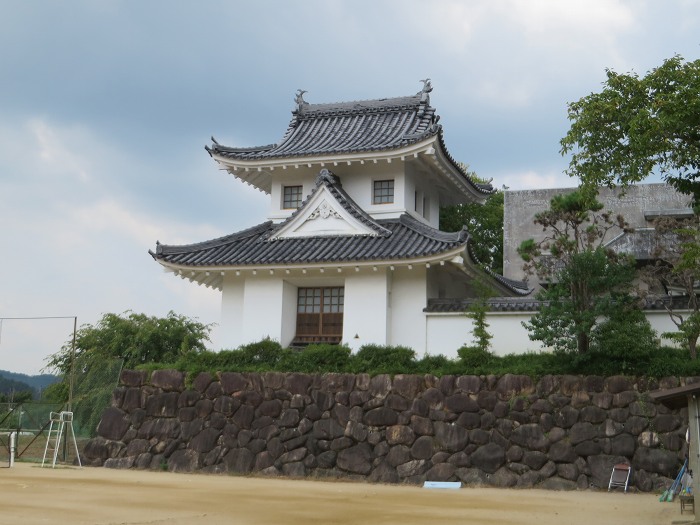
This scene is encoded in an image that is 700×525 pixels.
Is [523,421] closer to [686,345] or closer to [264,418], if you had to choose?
[686,345]

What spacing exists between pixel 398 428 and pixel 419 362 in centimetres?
174

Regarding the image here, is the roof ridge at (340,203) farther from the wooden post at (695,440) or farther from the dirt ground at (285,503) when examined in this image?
the wooden post at (695,440)

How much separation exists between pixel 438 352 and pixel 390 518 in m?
9.08

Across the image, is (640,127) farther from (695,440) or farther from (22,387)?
(22,387)

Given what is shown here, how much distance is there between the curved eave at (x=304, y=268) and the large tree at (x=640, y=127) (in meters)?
5.97

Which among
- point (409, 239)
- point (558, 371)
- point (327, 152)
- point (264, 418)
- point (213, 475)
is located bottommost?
point (213, 475)

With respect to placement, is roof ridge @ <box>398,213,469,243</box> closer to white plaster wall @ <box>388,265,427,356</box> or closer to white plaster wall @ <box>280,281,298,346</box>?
white plaster wall @ <box>388,265,427,356</box>

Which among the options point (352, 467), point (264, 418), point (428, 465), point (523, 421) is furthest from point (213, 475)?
point (523, 421)

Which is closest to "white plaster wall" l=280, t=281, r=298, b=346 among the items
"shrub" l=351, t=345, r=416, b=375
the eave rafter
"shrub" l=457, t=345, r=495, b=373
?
"shrub" l=351, t=345, r=416, b=375

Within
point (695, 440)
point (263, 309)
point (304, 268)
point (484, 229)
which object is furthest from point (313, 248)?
point (484, 229)

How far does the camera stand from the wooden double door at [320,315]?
864 inches

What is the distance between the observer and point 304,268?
69.6ft

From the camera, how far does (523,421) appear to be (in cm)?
1767

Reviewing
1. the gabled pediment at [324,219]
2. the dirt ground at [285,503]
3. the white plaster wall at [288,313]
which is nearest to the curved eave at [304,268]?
the white plaster wall at [288,313]
